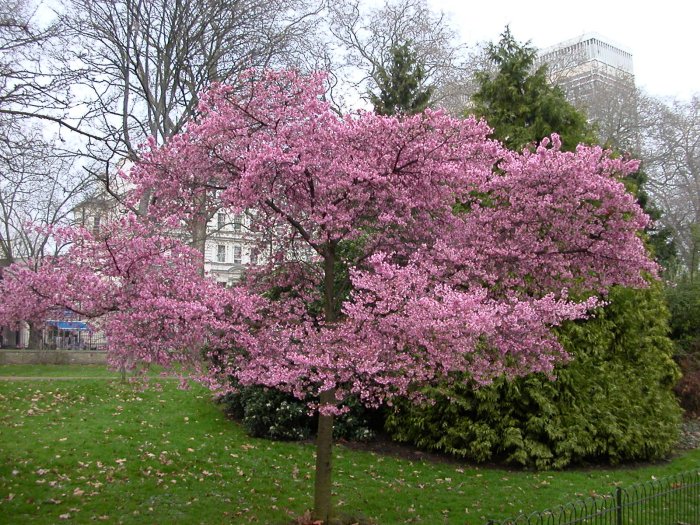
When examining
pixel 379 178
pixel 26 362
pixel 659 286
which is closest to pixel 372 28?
pixel 659 286

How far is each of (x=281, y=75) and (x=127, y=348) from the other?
2.95 m

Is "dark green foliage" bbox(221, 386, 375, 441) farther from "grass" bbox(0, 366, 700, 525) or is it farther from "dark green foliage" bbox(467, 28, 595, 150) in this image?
"dark green foliage" bbox(467, 28, 595, 150)

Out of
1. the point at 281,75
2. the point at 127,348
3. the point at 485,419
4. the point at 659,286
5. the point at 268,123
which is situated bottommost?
the point at 485,419

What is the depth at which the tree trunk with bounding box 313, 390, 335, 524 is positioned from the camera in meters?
6.17

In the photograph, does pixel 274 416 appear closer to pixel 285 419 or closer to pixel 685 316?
pixel 285 419

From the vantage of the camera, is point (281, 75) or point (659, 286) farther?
point (659, 286)

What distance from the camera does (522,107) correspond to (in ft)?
35.1

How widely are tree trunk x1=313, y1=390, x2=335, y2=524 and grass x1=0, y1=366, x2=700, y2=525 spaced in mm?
630

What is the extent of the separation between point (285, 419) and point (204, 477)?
2.48 meters

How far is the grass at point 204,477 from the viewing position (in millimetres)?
6773

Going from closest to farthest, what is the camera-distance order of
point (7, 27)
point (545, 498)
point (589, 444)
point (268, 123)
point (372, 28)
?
point (268, 123) < point (545, 498) < point (7, 27) < point (589, 444) < point (372, 28)

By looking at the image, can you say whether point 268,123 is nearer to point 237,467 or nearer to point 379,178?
point 379,178

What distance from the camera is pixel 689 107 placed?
92.5 feet

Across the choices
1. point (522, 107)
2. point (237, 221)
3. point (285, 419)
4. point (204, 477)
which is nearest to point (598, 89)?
point (522, 107)
